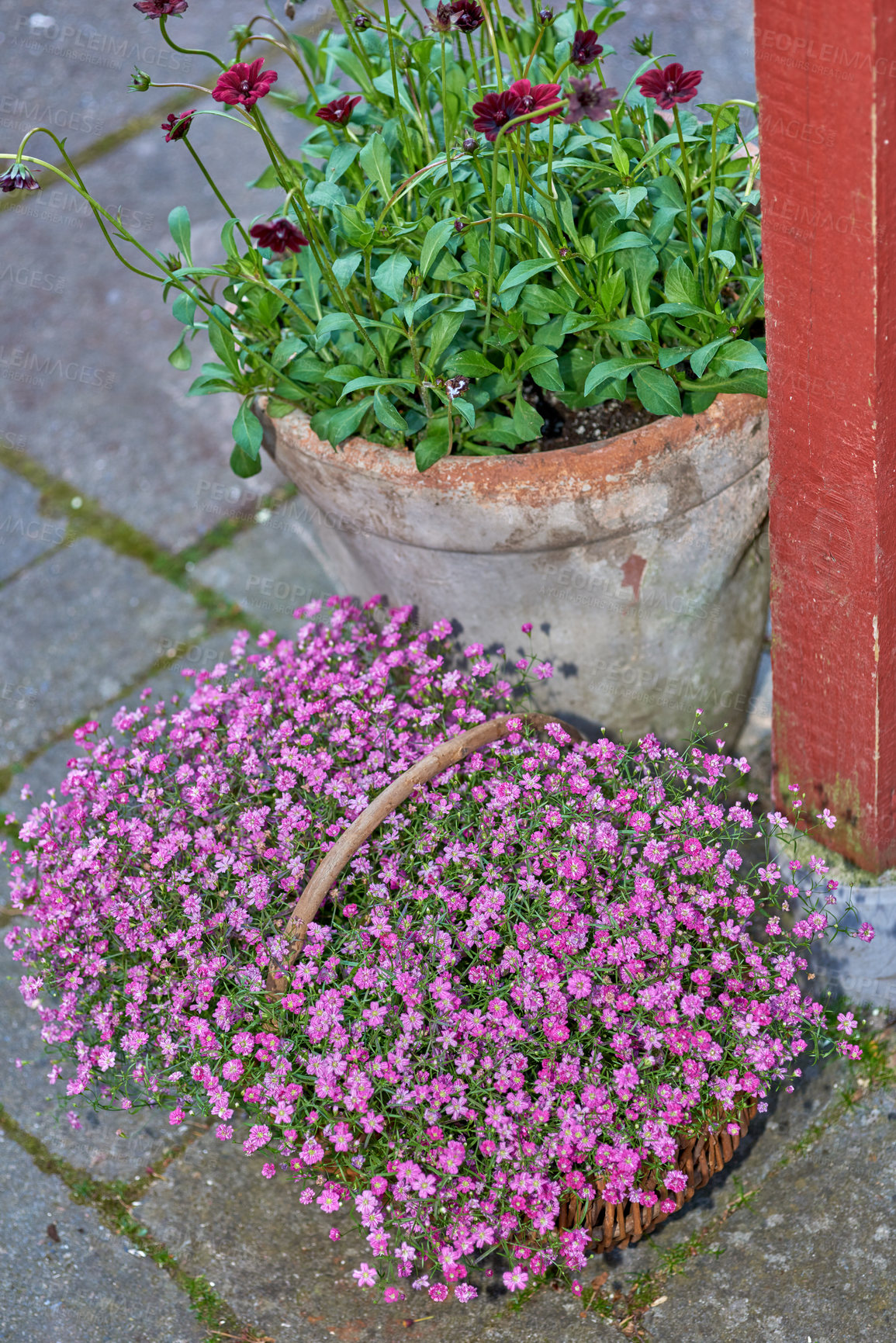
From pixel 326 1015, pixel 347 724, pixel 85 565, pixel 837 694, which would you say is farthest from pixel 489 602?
pixel 85 565

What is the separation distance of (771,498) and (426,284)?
28.0 inches

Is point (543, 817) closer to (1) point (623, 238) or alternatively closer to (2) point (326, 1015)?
(2) point (326, 1015)

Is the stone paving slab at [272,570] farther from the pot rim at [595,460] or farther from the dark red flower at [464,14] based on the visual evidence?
the dark red flower at [464,14]

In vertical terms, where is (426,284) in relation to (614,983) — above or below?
above

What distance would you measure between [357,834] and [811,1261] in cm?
98

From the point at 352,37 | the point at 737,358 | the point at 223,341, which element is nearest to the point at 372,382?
the point at 223,341

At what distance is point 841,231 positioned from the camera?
1.48 metres

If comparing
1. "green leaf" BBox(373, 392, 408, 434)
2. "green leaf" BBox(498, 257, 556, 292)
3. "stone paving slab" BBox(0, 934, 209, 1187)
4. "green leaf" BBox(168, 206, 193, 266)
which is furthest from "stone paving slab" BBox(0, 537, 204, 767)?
"green leaf" BBox(498, 257, 556, 292)

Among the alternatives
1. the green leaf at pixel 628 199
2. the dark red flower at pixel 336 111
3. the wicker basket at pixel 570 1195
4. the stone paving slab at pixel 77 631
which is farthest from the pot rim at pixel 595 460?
the stone paving slab at pixel 77 631

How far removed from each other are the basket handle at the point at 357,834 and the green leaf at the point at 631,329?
0.63 m

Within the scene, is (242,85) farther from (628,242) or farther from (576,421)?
(576,421)

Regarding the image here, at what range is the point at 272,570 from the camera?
3.30 meters

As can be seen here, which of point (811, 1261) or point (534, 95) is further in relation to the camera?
point (811, 1261)

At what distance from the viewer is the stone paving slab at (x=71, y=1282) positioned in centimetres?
198
